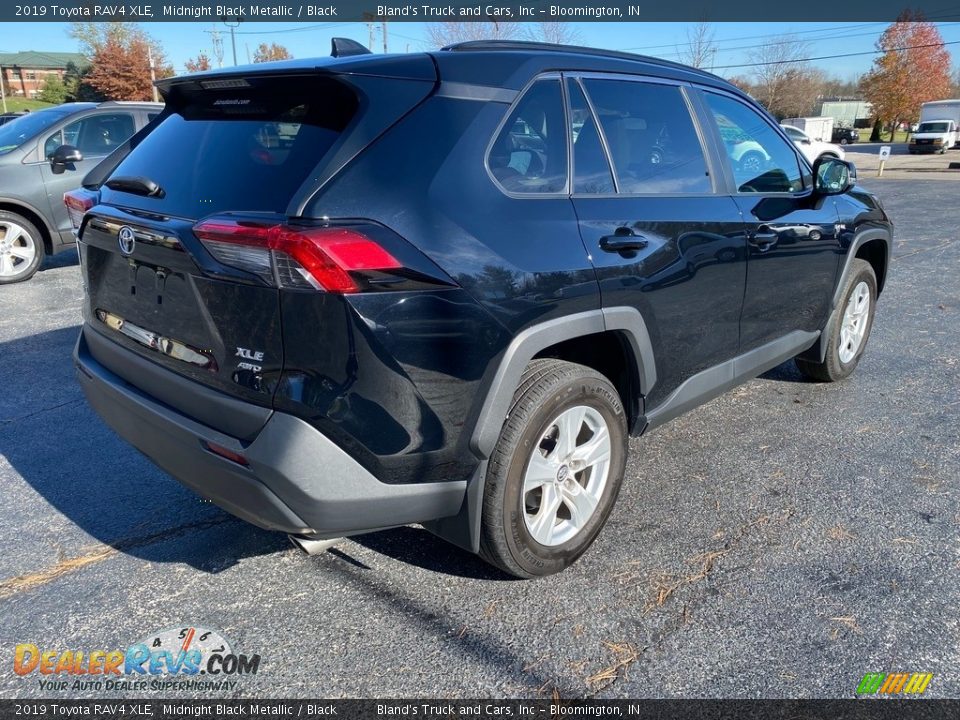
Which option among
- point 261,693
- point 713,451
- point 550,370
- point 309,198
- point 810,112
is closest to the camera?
point 309,198

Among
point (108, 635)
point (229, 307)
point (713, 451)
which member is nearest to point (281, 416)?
point (229, 307)

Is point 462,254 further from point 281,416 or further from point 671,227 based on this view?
point 671,227

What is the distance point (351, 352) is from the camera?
2.12 meters

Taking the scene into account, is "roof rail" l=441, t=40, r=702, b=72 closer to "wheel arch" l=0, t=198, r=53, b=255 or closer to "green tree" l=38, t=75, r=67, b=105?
"wheel arch" l=0, t=198, r=53, b=255

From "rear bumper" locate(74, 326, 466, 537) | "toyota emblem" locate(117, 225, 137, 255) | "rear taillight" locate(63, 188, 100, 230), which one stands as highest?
"rear taillight" locate(63, 188, 100, 230)

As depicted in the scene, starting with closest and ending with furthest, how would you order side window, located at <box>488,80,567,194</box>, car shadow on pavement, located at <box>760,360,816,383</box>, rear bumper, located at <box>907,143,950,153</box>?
side window, located at <box>488,80,567,194</box>, car shadow on pavement, located at <box>760,360,816,383</box>, rear bumper, located at <box>907,143,950,153</box>

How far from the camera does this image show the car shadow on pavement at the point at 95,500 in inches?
120

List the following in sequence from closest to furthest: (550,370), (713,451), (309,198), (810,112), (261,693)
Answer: (309,198), (261,693), (550,370), (713,451), (810,112)

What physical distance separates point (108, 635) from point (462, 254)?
1.76 metres

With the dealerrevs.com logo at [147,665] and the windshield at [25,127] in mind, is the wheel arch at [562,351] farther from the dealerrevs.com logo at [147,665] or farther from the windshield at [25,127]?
the windshield at [25,127]

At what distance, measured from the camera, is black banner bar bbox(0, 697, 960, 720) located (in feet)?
7.14

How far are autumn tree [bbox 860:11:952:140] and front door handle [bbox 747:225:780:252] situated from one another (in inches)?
2440

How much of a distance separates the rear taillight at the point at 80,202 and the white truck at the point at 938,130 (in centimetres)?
4867

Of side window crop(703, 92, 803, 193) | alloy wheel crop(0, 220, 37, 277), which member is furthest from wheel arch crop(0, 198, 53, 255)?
side window crop(703, 92, 803, 193)
